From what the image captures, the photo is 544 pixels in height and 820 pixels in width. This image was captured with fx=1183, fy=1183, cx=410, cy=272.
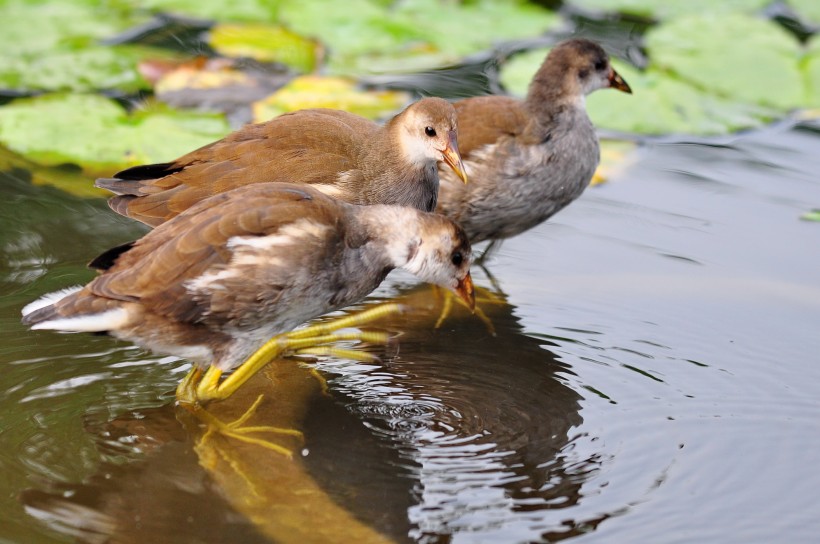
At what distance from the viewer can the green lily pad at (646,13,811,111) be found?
7.04 metres

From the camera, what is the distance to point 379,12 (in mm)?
7723

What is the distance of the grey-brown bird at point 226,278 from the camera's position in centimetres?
391

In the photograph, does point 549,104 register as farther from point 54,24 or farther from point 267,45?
point 54,24

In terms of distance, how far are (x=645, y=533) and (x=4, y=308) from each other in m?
2.66

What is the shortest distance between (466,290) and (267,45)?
11.2ft

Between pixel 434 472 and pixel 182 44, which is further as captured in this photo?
pixel 182 44

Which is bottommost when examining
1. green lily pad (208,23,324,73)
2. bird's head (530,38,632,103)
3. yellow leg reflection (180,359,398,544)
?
yellow leg reflection (180,359,398,544)

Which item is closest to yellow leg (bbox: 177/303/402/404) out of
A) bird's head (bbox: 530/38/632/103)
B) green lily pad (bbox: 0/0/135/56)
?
bird's head (bbox: 530/38/632/103)

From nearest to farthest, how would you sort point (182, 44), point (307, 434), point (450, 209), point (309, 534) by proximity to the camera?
1. point (309, 534)
2. point (307, 434)
3. point (450, 209)
4. point (182, 44)

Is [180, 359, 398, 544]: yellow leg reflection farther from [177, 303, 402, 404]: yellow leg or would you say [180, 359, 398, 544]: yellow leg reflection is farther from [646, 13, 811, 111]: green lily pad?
[646, 13, 811, 111]: green lily pad

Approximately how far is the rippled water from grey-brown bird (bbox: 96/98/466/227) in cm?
56

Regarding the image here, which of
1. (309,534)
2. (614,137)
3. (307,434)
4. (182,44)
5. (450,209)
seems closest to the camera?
(309,534)

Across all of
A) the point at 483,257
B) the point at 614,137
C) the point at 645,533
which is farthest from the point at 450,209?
the point at 645,533

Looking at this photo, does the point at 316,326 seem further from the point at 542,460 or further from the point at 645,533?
the point at 645,533
